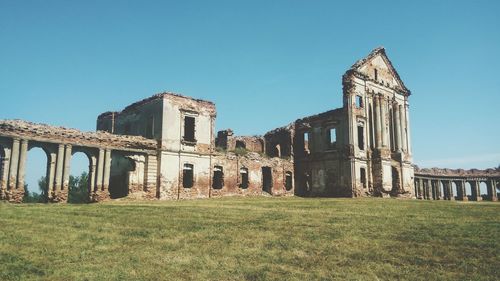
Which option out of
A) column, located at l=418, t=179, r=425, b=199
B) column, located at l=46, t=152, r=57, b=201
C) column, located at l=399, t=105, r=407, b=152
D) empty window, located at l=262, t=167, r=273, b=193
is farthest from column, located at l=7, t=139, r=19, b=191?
column, located at l=418, t=179, r=425, b=199

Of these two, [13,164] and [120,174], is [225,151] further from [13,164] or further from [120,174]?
[13,164]

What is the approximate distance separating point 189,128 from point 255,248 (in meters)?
22.5

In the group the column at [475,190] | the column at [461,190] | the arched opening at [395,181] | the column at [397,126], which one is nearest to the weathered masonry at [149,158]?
the arched opening at [395,181]

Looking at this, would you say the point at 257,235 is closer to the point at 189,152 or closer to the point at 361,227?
the point at 361,227

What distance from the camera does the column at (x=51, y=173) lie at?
2317 centimetres

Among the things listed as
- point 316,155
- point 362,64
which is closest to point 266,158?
point 316,155

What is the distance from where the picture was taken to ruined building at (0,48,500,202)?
23531 millimetres

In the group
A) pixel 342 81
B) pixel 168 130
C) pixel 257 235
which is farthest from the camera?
pixel 342 81

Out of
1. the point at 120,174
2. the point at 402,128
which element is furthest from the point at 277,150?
the point at 120,174

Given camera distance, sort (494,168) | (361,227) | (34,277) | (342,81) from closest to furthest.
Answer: (34,277) < (361,227) < (342,81) < (494,168)

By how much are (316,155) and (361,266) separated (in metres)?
28.4

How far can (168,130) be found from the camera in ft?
92.9

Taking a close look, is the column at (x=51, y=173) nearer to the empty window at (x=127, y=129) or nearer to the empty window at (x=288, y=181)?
the empty window at (x=127, y=129)

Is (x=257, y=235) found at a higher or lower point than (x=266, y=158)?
lower
